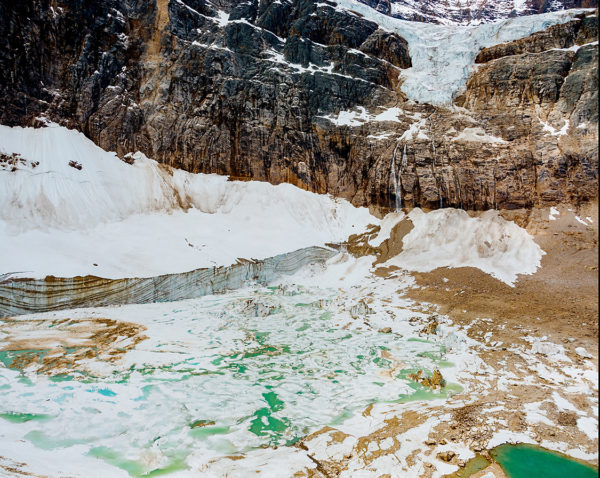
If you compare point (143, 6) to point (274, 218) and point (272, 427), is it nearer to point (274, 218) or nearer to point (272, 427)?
point (274, 218)

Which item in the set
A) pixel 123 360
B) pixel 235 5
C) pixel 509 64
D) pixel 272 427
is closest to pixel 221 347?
pixel 123 360

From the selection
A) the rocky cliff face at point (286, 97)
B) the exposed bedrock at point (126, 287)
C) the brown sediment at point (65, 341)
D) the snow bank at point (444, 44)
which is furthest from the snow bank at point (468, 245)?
the brown sediment at point (65, 341)

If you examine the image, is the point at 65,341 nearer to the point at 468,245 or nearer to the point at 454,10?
the point at 468,245

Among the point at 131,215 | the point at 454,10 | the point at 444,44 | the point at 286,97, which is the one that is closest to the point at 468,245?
the point at 286,97

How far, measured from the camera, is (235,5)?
32.7m

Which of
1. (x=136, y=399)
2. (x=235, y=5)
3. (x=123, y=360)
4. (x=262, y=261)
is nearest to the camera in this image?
(x=136, y=399)

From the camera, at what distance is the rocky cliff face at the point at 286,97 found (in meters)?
24.7

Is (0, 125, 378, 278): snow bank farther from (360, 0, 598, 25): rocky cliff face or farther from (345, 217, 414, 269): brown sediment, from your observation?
(360, 0, 598, 25): rocky cliff face

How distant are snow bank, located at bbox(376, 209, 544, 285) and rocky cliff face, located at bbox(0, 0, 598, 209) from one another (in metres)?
1.74

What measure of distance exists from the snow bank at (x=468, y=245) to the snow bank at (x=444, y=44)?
11434mm

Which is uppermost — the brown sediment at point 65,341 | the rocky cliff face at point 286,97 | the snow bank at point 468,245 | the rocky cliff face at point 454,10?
the rocky cliff face at point 454,10

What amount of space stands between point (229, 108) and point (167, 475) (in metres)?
27.5

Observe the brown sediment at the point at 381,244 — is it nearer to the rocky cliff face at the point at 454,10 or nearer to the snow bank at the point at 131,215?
the snow bank at the point at 131,215


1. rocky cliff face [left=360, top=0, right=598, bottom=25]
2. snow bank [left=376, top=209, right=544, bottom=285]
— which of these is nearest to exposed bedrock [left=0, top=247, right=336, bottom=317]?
snow bank [left=376, top=209, right=544, bottom=285]
